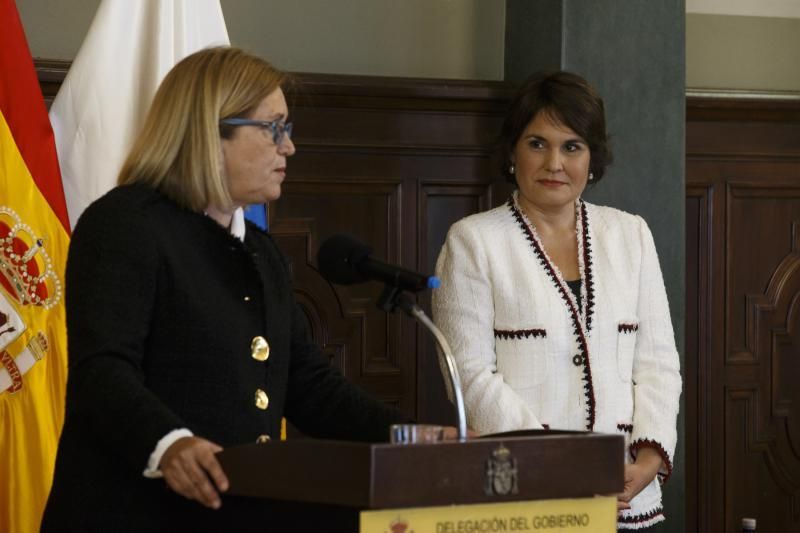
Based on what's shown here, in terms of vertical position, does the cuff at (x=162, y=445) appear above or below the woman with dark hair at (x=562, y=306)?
below

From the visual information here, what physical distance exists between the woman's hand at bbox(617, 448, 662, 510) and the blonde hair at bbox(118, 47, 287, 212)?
4.18 ft

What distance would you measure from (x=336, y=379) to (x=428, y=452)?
749 mm

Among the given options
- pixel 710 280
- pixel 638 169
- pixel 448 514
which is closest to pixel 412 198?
pixel 638 169

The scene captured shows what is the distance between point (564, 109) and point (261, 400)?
1369mm

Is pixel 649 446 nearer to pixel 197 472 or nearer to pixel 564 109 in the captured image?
pixel 564 109

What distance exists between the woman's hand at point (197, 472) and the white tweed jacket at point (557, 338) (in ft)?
4.10

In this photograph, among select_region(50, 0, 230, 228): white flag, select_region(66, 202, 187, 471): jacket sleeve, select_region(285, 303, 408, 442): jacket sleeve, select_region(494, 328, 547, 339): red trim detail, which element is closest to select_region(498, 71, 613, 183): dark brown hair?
select_region(494, 328, 547, 339): red trim detail

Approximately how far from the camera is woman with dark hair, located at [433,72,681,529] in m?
3.15

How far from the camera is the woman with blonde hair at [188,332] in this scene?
202 cm

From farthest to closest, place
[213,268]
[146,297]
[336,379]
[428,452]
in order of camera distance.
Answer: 1. [336,379]
2. [213,268]
3. [146,297]
4. [428,452]


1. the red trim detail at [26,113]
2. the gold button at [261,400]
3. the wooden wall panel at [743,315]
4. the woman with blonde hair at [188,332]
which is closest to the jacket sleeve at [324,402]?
the woman with blonde hair at [188,332]

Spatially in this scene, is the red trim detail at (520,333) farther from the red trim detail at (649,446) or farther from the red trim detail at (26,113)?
the red trim detail at (26,113)

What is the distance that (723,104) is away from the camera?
15.8 feet

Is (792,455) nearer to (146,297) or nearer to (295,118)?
(295,118)
